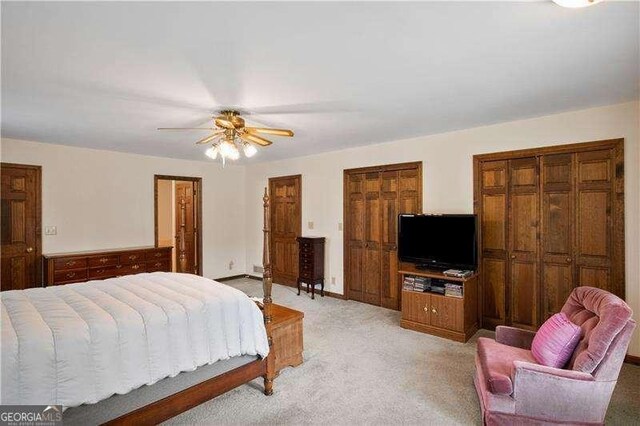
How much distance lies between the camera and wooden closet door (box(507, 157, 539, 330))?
12.0ft

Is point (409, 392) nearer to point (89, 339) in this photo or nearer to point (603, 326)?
point (603, 326)

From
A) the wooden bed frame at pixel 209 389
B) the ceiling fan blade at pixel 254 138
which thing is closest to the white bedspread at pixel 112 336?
the wooden bed frame at pixel 209 389

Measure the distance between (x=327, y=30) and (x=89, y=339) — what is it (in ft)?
7.10

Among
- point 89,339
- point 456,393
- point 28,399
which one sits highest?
point 89,339

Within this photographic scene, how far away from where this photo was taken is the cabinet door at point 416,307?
390 cm

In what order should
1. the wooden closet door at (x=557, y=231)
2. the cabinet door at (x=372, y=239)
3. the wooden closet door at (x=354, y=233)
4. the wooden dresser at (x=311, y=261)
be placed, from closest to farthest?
the wooden closet door at (x=557, y=231), the cabinet door at (x=372, y=239), the wooden closet door at (x=354, y=233), the wooden dresser at (x=311, y=261)

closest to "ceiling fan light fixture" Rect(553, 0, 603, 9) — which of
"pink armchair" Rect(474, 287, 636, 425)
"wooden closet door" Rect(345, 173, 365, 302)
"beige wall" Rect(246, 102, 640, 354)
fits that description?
"pink armchair" Rect(474, 287, 636, 425)

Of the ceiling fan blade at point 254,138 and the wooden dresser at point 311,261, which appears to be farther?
the wooden dresser at point 311,261

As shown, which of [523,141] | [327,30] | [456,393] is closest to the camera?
[327,30]

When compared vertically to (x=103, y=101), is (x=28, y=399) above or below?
below

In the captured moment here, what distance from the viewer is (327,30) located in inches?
71.6

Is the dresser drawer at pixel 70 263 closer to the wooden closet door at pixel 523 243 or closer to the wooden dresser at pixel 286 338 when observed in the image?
the wooden dresser at pixel 286 338

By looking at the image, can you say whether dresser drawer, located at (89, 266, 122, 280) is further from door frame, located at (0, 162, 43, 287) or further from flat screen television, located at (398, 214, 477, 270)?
flat screen television, located at (398, 214, 477, 270)

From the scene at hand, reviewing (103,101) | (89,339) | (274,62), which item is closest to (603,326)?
(274,62)
